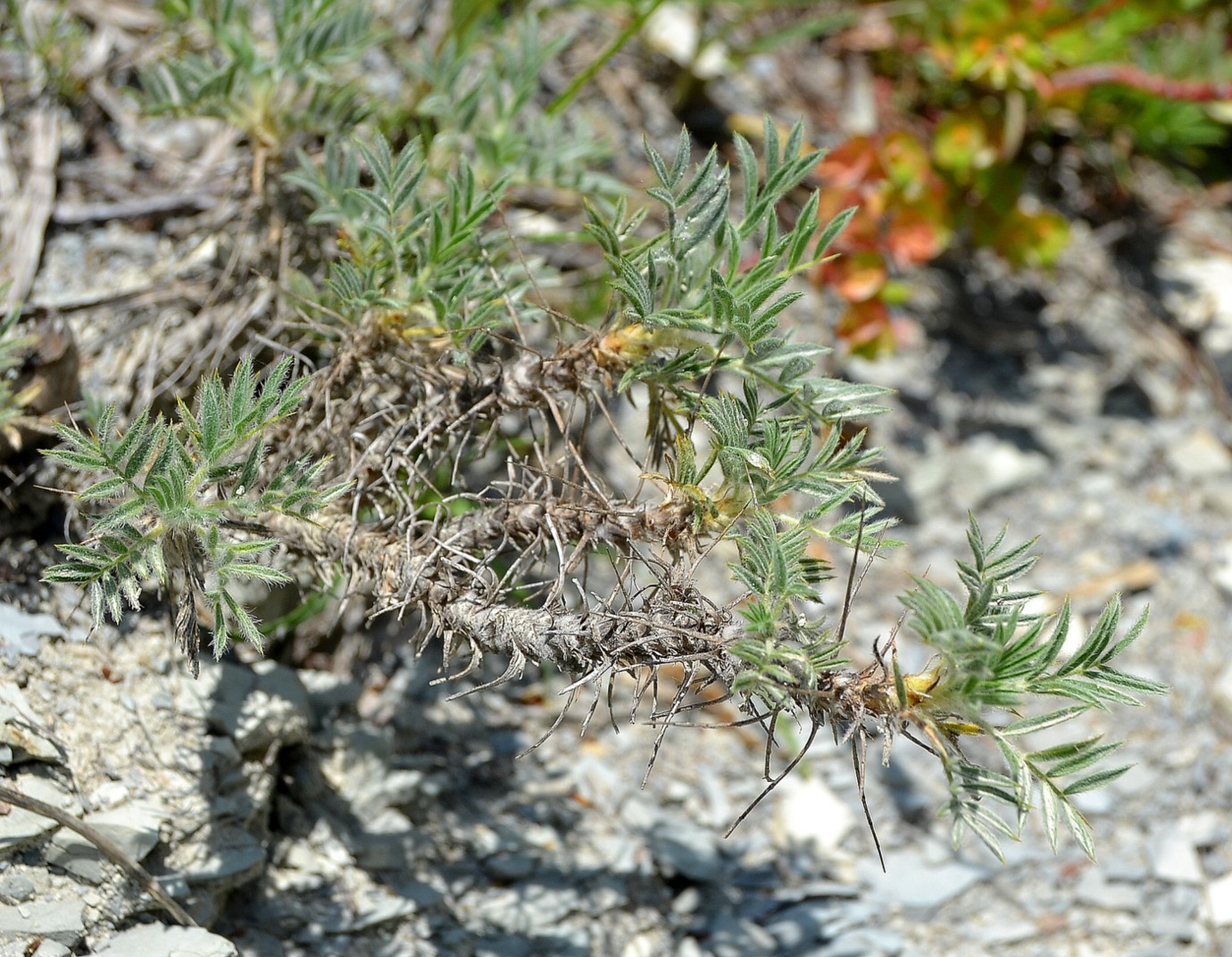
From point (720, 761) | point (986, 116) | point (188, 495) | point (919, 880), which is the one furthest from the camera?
point (986, 116)

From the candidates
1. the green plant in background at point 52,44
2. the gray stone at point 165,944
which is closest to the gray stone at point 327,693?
the gray stone at point 165,944

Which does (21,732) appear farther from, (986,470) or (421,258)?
(986,470)

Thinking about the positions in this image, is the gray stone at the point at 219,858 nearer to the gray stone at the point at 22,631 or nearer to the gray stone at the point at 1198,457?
the gray stone at the point at 22,631

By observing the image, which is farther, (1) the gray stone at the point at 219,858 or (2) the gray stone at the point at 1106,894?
(2) the gray stone at the point at 1106,894

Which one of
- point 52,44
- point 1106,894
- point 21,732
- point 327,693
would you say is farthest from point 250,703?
point 1106,894

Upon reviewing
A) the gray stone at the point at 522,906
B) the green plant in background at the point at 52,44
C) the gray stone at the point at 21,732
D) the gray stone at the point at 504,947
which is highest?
the green plant in background at the point at 52,44

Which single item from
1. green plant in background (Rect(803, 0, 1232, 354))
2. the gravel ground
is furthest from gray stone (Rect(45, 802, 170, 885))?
green plant in background (Rect(803, 0, 1232, 354))
